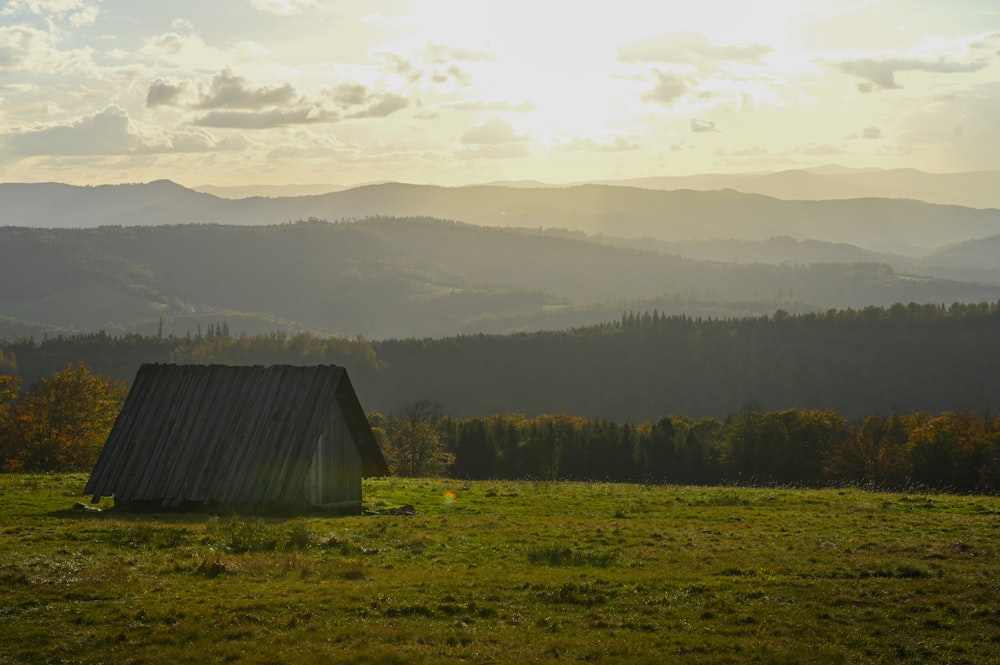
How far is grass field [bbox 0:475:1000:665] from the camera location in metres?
15.0

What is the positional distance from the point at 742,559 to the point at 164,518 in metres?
17.7

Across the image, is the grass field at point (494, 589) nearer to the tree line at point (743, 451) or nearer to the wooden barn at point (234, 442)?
the wooden barn at point (234, 442)

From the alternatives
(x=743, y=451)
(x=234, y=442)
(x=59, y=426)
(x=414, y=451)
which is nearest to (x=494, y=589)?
(x=234, y=442)

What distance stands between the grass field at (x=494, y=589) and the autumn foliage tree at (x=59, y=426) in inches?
1569

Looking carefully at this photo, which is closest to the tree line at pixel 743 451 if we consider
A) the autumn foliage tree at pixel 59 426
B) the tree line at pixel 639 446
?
the tree line at pixel 639 446

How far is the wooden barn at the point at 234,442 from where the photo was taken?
32.5 metres

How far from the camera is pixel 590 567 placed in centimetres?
2241

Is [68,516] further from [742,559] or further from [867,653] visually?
[867,653]

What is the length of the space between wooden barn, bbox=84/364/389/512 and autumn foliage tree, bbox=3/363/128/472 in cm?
→ 3410

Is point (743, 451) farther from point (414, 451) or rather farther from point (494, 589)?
point (494, 589)

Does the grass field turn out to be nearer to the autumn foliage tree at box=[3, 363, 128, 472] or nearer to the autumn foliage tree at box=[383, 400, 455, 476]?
the autumn foliage tree at box=[3, 363, 128, 472]

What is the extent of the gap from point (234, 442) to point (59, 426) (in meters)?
43.7

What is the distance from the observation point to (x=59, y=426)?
231 feet

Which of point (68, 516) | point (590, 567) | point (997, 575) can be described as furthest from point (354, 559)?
point (997, 575)
